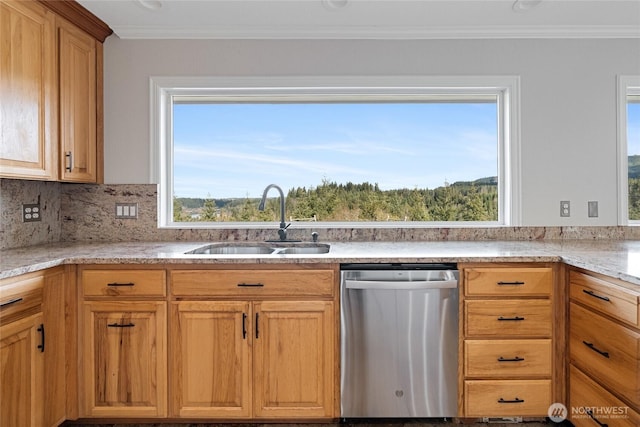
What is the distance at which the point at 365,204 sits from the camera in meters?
2.84

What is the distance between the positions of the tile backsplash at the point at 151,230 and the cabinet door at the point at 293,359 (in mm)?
795

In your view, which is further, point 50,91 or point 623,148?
point 623,148

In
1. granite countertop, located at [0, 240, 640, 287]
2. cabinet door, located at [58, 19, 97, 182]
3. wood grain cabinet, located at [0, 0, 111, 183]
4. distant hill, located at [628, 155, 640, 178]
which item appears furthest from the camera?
distant hill, located at [628, 155, 640, 178]

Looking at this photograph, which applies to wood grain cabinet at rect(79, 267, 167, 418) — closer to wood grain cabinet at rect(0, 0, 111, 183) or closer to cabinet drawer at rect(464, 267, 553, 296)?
wood grain cabinet at rect(0, 0, 111, 183)

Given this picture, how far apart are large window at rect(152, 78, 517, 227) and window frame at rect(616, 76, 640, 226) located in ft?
2.48

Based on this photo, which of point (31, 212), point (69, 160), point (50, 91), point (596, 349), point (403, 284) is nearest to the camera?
point (596, 349)

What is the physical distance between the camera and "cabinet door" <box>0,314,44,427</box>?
1.63 metres

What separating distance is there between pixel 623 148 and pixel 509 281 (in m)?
1.45

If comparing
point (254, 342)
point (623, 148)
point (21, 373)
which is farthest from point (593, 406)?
point (21, 373)

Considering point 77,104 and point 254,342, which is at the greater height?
point 77,104

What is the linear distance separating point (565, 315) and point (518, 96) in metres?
1.45

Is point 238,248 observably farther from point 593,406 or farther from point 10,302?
point 593,406

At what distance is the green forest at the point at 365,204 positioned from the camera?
111 inches

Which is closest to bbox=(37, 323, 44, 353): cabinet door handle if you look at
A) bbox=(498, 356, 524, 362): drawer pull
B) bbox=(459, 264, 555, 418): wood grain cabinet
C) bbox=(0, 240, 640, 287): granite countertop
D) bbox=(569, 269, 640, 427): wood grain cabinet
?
bbox=(0, 240, 640, 287): granite countertop
